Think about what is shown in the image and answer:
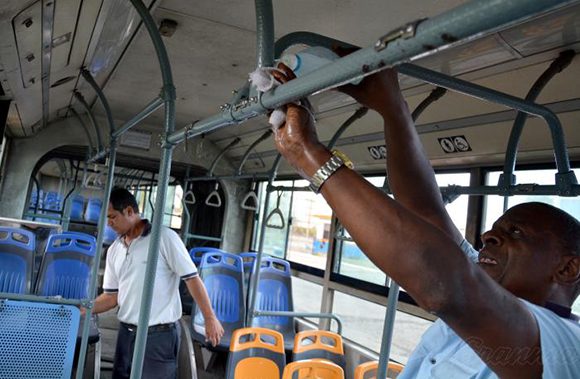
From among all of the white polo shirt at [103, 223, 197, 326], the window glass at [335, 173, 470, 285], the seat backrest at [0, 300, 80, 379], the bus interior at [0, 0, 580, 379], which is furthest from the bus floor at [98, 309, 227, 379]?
the window glass at [335, 173, 470, 285]

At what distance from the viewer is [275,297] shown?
192 inches

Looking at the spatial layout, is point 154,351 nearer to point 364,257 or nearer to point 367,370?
point 367,370

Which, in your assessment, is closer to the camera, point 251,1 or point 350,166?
point 350,166

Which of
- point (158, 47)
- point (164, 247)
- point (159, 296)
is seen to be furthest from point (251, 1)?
point (159, 296)

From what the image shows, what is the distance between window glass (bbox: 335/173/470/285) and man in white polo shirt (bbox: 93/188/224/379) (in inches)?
49.2

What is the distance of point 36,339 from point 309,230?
11.5ft

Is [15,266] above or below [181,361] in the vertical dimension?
above

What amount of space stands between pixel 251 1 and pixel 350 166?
178 centimetres

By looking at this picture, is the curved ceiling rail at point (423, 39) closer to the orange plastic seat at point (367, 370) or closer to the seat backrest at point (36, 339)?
the orange plastic seat at point (367, 370)

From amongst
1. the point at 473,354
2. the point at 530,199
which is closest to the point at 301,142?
the point at 473,354

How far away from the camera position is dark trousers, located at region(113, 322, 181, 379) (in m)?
2.75

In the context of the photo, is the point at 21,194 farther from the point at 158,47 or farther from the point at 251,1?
the point at 158,47

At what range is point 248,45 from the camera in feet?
9.26

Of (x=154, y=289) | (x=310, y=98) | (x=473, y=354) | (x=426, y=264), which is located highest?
(x=310, y=98)
